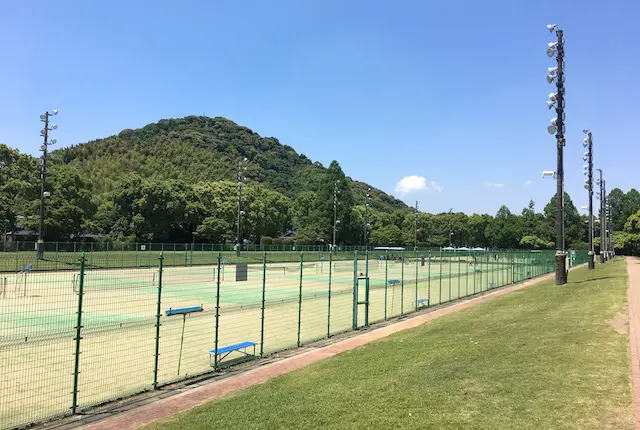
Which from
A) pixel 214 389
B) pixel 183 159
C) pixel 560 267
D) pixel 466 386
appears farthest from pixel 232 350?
pixel 183 159

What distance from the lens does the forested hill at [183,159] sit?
128 meters

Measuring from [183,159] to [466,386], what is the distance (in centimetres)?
14892

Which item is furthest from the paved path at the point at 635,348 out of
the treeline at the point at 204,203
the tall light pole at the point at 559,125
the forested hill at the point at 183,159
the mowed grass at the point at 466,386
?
the forested hill at the point at 183,159

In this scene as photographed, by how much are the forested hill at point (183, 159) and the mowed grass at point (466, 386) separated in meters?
97.3

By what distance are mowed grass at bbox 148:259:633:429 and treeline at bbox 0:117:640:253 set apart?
47703 mm

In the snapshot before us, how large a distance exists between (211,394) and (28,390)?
3.59 meters

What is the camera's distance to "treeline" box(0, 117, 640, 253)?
62.9 metres

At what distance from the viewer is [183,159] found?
147 metres

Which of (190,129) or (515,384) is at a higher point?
(190,129)

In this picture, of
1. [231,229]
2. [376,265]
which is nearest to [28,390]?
[376,265]

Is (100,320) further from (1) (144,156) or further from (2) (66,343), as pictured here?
(1) (144,156)

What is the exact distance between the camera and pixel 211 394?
8938 millimetres

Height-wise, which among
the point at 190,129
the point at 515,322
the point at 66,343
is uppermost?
the point at 190,129

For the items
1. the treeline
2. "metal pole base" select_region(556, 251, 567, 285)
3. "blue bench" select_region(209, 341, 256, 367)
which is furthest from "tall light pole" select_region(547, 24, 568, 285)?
the treeline
